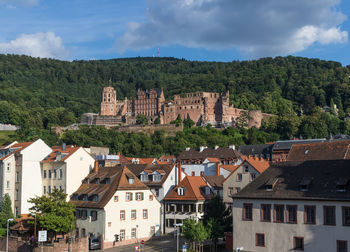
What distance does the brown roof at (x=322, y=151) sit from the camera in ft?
202

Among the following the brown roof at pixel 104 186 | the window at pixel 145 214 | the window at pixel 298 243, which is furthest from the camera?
the window at pixel 145 214

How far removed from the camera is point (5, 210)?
6375 cm

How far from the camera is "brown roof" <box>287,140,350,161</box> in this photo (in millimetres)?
61525

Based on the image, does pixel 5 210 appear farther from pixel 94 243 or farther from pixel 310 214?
pixel 310 214

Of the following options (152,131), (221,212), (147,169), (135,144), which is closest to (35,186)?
(147,169)

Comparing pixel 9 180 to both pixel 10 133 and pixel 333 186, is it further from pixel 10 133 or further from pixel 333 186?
pixel 10 133

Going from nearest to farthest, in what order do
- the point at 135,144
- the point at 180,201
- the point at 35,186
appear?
the point at 180,201, the point at 35,186, the point at 135,144

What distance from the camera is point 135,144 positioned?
141375 mm

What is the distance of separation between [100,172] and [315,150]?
29.3 meters

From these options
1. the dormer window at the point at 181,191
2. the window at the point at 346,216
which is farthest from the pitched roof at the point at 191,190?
the window at the point at 346,216

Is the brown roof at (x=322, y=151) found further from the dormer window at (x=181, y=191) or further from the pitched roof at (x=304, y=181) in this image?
the pitched roof at (x=304, y=181)

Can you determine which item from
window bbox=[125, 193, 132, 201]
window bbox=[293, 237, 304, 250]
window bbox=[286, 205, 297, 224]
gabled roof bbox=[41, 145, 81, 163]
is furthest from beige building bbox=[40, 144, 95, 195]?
window bbox=[293, 237, 304, 250]

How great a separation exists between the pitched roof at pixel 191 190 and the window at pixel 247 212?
14980 mm

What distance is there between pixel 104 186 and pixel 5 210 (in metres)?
15.1
